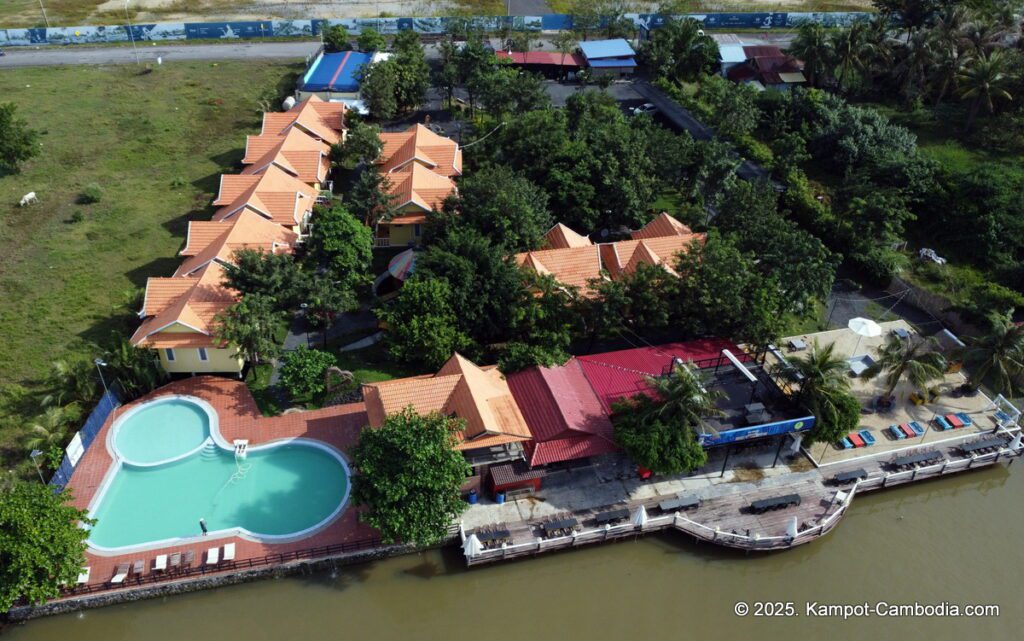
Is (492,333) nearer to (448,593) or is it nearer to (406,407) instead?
(406,407)

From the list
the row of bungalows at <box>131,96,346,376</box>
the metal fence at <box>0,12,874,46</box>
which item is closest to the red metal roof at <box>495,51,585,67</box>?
the metal fence at <box>0,12,874,46</box>

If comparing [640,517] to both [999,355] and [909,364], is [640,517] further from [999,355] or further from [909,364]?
[999,355]

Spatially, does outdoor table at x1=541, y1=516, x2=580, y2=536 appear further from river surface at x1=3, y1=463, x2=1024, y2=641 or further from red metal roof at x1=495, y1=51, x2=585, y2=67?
red metal roof at x1=495, y1=51, x2=585, y2=67

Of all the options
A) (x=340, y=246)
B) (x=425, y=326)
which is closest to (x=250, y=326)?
(x=340, y=246)

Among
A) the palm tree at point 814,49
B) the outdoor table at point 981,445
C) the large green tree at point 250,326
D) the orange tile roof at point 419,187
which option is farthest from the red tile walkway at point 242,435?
the palm tree at point 814,49

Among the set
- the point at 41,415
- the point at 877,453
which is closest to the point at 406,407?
the point at 41,415

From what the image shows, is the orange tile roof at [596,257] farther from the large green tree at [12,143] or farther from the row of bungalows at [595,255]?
the large green tree at [12,143]
